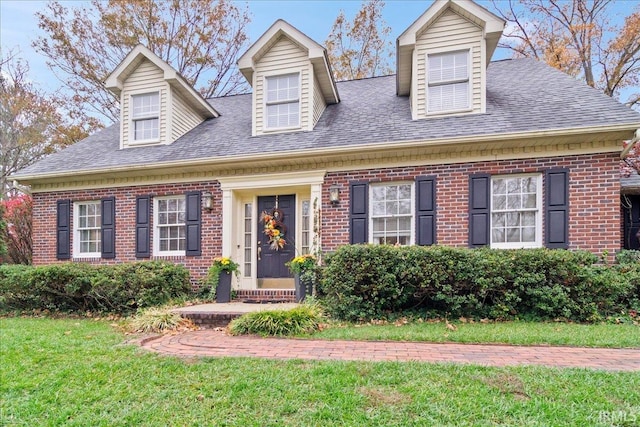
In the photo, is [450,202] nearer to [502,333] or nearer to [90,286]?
[502,333]

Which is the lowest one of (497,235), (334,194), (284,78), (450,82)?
(497,235)

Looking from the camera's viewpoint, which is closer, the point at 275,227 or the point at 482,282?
the point at 482,282

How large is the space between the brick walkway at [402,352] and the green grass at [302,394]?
279 millimetres

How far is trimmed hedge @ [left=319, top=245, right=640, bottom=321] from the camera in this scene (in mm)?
5359

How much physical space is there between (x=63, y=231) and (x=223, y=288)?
4.78 metres

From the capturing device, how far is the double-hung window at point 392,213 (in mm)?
7055

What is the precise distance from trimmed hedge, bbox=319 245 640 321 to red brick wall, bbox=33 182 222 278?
11.0ft

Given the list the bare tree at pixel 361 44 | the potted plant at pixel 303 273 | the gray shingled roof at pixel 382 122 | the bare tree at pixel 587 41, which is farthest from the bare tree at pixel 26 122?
the bare tree at pixel 587 41

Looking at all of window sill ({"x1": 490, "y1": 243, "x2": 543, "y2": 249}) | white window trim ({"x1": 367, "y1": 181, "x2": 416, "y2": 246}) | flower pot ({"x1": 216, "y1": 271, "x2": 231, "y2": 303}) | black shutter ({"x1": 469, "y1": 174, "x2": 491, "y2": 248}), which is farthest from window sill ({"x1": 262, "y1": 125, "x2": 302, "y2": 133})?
window sill ({"x1": 490, "y1": 243, "x2": 543, "y2": 249})

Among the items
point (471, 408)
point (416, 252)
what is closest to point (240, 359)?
point (471, 408)

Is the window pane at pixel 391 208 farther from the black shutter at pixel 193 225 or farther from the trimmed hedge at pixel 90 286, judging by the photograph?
the trimmed hedge at pixel 90 286

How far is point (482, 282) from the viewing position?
5.38 m

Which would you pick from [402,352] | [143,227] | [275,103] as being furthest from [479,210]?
[143,227]

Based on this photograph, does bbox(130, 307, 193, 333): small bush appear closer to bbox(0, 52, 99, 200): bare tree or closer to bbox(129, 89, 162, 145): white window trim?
bbox(129, 89, 162, 145): white window trim
